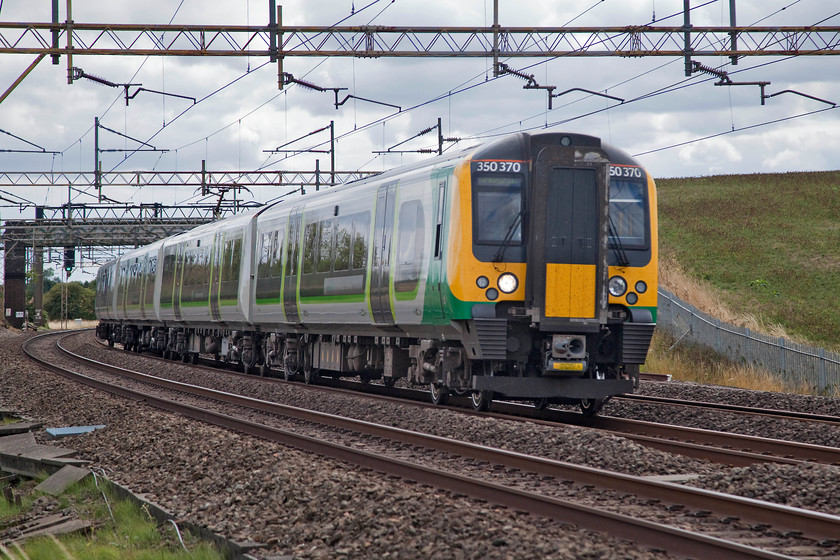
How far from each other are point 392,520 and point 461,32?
55.2ft

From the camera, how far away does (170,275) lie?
3047 cm

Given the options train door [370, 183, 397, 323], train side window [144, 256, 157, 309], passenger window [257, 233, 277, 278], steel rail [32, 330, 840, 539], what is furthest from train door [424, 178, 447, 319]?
train side window [144, 256, 157, 309]

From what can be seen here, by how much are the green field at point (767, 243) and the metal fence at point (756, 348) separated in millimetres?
8423

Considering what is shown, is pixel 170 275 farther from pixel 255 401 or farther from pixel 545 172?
pixel 545 172

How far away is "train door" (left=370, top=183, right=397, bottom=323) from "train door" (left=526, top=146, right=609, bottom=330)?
297 centimetres

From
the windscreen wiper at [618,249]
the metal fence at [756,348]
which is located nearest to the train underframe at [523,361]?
the windscreen wiper at [618,249]

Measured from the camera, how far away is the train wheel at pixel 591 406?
13.6 metres

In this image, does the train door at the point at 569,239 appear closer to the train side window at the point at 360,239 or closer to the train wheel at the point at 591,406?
the train wheel at the point at 591,406

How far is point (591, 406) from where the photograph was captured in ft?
45.0

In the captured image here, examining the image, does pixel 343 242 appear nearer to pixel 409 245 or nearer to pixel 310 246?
pixel 310 246

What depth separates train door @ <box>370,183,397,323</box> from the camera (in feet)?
49.8

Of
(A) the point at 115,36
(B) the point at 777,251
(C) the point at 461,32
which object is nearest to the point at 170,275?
(A) the point at 115,36

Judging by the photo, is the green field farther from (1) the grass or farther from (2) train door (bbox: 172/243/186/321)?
(1) the grass

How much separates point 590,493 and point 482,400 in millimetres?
5696
